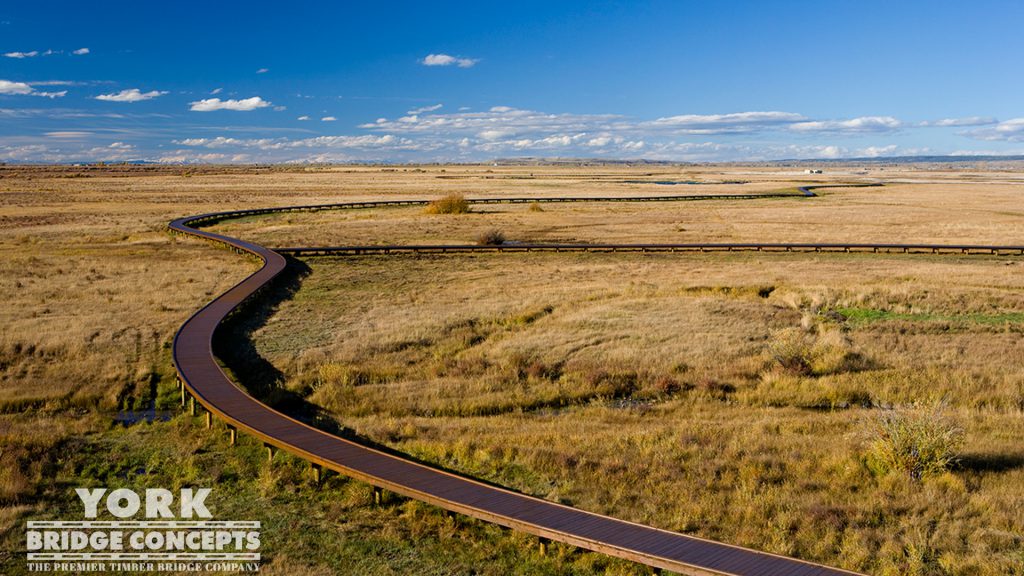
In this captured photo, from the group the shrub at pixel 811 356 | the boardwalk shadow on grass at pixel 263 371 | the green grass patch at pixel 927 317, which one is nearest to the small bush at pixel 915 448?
the boardwalk shadow on grass at pixel 263 371

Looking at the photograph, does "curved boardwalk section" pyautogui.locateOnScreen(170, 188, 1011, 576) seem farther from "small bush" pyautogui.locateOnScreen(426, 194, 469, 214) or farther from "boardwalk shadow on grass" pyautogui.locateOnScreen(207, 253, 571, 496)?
"small bush" pyautogui.locateOnScreen(426, 194, 469, 214)

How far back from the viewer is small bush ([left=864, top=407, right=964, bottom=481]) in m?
12.5

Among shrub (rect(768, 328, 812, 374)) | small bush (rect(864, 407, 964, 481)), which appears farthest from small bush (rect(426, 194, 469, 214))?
small bush (rect(864, 407, 964, 481))

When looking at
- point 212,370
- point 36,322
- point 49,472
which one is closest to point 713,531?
point 49,472

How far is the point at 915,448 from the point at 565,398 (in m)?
7.70

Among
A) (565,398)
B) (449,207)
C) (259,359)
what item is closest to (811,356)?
(565,398)

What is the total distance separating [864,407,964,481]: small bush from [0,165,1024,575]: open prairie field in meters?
0.04

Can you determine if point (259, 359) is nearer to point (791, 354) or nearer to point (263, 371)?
point (263, 371)

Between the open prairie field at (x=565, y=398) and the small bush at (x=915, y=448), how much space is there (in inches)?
1.7

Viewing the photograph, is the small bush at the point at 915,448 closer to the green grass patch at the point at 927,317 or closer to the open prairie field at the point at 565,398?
the open prairie field at the point at 565,398

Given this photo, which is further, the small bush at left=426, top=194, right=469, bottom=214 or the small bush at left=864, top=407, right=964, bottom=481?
the small bush at left=426, top=194, right=469, bottom=214

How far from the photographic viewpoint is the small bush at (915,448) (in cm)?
1248

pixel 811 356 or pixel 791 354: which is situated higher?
pixel 791 354

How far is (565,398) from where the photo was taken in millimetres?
17625
